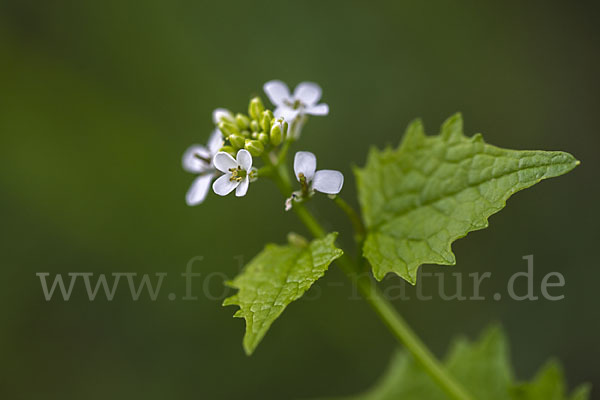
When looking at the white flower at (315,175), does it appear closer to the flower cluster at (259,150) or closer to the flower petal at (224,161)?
the flower cluster at (259,150)


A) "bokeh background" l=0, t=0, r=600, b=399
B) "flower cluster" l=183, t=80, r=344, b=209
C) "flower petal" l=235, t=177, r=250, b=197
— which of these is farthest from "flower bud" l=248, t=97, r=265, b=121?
"bokeh background" l=0, t=0, r=600, b=399

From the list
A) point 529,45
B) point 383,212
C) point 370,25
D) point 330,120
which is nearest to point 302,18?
point 370,25

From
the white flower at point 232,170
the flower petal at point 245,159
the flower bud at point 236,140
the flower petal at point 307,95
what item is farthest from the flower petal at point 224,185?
the flower petal at point 307,95

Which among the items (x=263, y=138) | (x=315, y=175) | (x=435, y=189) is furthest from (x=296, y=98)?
(x=435, y=189)

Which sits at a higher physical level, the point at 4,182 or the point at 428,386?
the point at 4,182

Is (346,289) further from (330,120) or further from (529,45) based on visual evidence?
(529,45)

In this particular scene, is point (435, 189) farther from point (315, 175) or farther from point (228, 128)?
point (228, 128)

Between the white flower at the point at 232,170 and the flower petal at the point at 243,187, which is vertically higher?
the white flower at the point at 232,170
